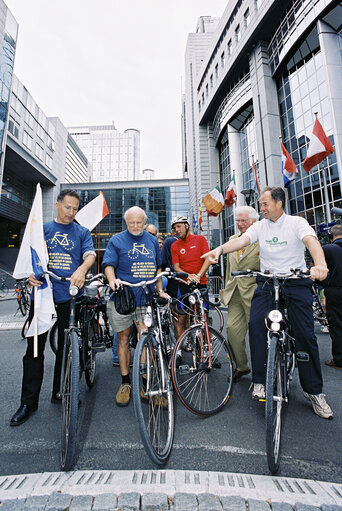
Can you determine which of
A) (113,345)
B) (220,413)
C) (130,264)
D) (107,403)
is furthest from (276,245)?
(113,345)

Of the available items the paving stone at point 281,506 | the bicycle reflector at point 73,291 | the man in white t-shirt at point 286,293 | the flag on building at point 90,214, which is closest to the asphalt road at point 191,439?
the man in white t-shirt at point 286,293

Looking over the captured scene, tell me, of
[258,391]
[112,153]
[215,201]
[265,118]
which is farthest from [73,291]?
[112,153]

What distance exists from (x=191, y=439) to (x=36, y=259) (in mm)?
2062

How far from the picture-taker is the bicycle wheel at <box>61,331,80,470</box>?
1784 millimetres

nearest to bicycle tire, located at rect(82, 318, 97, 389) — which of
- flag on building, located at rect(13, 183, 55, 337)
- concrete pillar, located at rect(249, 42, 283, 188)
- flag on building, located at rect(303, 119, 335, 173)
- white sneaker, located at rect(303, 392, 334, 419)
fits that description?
flag on building, located at rect(13, 183, 55, 337)

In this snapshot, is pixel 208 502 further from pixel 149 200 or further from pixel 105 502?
pixel 149 200

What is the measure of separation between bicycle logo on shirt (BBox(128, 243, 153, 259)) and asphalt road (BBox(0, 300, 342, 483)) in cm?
162

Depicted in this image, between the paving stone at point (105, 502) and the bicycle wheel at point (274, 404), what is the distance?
97 centimetres

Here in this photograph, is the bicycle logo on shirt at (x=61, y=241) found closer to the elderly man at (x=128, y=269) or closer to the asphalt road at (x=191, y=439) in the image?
the elderly man at (x=128, y=269)

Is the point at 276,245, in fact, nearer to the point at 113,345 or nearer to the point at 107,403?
the point at 107,403

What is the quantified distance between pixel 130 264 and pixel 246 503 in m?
2.15

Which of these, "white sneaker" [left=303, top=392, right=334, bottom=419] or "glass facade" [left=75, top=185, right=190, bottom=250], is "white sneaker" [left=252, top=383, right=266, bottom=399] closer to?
"white sneaker" [left=303, top=392, right=334, bottom=419]

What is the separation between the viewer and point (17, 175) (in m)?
37.7

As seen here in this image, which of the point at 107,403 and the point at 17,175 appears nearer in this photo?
the point at 107,403
